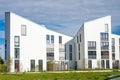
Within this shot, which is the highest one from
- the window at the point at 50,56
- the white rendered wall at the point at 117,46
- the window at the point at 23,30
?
the window at the point at 23,30

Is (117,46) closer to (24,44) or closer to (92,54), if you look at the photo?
(92,54)

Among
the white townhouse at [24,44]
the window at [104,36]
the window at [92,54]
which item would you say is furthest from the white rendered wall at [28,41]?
the window at [104,36]

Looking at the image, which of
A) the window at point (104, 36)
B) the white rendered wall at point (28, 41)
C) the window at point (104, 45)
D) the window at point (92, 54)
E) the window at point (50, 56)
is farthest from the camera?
the window at point (50, 56)

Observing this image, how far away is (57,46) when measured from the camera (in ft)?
245

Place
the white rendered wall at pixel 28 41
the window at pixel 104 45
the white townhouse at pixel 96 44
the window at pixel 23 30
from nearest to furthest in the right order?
the white rendered wall at pixel 28 41
the window at pixel 23 30
the white townhouse at pixel 96 44
the window at pixel 104 45

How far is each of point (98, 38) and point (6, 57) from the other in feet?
66.4

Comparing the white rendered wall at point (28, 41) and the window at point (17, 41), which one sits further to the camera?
the window at point (17, 41)

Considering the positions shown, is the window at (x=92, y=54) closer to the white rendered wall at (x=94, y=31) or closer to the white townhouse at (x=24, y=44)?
the white rendered wall at (x=94, y=31)

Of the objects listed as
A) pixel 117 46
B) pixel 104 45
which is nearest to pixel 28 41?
pixel 104 45

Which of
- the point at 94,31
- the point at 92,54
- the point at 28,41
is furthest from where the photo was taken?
the point at 94,31

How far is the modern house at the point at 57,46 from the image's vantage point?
6272cm

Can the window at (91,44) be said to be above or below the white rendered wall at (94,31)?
below

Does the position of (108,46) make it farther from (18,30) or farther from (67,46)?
(18,30)

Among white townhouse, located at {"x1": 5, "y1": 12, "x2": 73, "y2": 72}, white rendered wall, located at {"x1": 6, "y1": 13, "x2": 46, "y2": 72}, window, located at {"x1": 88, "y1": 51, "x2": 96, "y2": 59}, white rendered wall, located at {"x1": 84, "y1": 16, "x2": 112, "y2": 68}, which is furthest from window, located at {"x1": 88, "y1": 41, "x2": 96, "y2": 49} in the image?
white rendered wall, located at {"x1": 6, "y1": 13, "x2": 46, "y2": 72}
